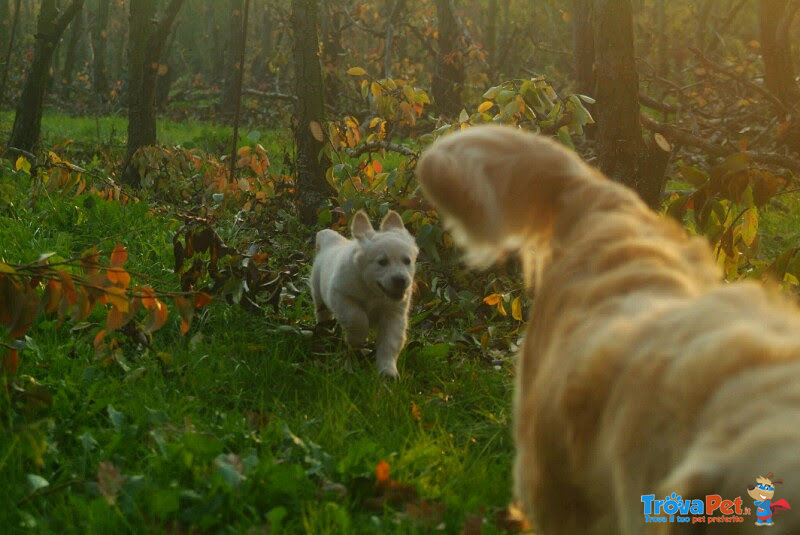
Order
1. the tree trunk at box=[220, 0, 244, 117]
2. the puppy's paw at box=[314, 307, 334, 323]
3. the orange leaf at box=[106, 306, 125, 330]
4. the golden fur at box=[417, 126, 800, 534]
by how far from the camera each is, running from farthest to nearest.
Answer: the tree trunk at box=[220, 0, 244, 117] < the puppy's paw at box=[314, 307, 334, 323] < the orange leaf at box=[106, 306, 125, 330] < the golden fur at box=[417, 126, 800, 534]

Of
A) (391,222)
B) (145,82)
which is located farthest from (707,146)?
(145,82)

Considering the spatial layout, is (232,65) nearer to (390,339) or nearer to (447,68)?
(447,68)

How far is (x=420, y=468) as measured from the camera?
3.16 m

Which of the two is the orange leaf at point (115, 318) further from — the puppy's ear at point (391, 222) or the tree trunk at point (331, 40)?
the tree trunk at point (331, 40)

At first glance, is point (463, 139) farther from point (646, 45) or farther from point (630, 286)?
point (646, 45)

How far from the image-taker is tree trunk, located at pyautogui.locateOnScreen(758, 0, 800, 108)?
841 centimetres

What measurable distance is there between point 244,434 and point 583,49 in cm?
816

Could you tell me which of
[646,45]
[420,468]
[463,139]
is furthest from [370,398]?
[646,45]

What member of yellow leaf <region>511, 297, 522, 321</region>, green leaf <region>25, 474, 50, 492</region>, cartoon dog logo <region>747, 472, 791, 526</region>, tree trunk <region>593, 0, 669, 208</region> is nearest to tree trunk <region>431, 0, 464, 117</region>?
tree trunk <region>593, 0, 669, 208</region>

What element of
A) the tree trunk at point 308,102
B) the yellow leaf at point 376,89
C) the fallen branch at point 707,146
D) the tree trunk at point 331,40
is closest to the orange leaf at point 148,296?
the fallen branch at point 707,146

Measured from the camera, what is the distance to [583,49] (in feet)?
33.5

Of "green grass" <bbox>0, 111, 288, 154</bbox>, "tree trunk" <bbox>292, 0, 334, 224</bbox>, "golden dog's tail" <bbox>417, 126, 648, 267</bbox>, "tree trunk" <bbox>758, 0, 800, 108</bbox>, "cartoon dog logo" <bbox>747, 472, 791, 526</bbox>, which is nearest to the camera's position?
"cartoon dog logo" <bbox>747, 472, 791, 526</bbox>

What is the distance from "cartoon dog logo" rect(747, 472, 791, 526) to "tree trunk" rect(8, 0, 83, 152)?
10.0 meters

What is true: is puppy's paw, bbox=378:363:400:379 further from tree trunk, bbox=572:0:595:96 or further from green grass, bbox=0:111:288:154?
green grass, bbox=0:111:288:154
